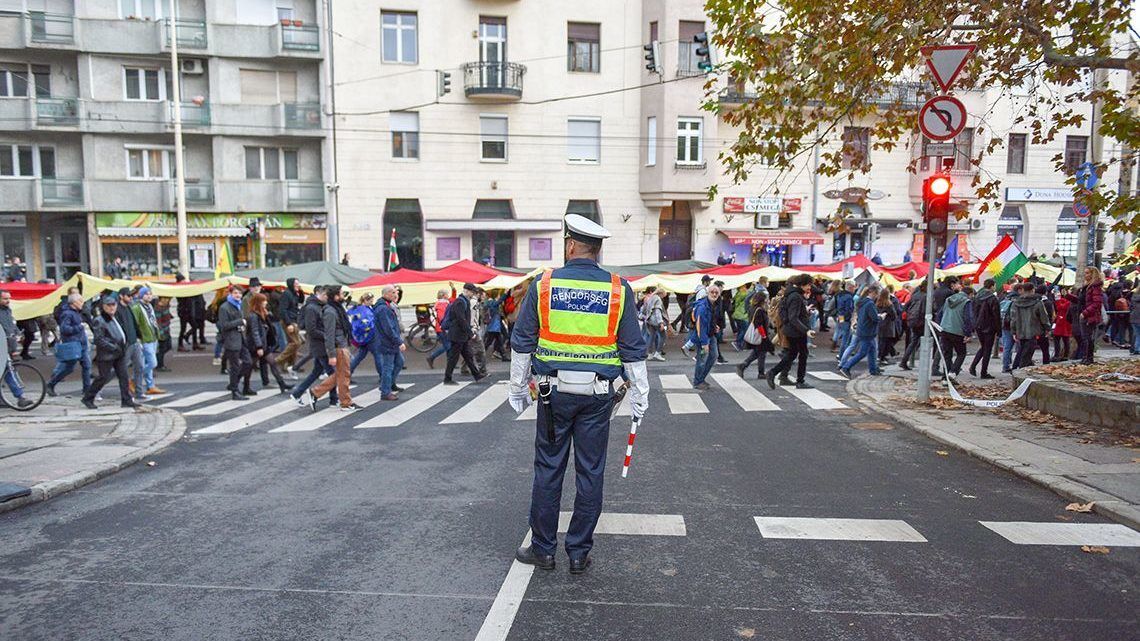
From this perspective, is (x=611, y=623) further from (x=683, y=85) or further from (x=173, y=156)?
(x=173, y=156)

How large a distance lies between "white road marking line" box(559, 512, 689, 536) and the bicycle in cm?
991

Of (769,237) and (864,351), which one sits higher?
(769,237)

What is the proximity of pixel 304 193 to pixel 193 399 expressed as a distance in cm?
1906

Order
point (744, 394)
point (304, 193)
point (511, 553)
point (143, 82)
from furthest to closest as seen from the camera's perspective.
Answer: point (304, 193) → point (143, 82) → point (744, 394) → point (511, 553)

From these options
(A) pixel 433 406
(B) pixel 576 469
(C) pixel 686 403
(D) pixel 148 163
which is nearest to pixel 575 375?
(B) pixel 576 469

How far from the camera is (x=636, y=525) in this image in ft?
18.3

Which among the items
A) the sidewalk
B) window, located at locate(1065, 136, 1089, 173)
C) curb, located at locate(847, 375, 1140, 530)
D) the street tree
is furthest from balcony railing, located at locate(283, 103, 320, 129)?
window, located at locate(1065, 136, 1089, 173)

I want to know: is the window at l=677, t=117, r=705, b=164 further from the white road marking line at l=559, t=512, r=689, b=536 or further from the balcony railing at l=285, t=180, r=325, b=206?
the white road marking line at l=559, t=512, r=689, b=536

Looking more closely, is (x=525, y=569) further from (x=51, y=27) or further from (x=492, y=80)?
(x=51, y=27)

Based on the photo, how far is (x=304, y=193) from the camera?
99.7ft

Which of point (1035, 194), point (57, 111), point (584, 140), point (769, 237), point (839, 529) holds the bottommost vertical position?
point (839, 529)

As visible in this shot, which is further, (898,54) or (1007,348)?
(1007,348)

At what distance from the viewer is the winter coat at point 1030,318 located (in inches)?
537

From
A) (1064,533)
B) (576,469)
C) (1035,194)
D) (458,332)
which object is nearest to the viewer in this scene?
(576,469)
